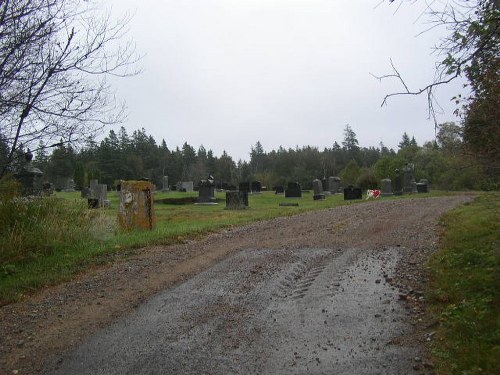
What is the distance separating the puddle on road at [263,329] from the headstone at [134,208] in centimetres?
629

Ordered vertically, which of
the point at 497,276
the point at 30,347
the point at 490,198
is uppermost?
the point at 490,198

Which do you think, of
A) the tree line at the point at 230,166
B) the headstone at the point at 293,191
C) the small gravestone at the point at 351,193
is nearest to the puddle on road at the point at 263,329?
the small gravestone at the point at 351,193

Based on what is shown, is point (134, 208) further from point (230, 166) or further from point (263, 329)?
point (230, 166)

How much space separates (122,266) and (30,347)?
3358mm

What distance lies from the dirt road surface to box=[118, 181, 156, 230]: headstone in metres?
4.01

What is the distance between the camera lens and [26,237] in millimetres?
9445

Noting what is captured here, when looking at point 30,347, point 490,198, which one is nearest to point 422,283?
point 490,198

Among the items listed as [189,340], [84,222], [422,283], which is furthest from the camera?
[84,222]

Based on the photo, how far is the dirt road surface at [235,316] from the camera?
4.20 m

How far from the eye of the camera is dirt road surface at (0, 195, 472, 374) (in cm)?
420

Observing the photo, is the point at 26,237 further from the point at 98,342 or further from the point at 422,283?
the point at 422,283

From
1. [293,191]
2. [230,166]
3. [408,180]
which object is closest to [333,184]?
[293,191]

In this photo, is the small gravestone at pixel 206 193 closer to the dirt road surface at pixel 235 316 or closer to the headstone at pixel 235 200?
the headstone at pixel 235 200

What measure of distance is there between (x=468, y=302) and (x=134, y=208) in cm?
960
